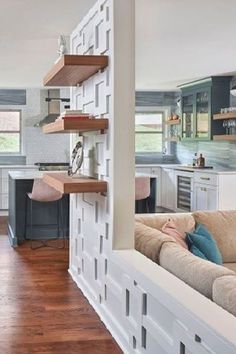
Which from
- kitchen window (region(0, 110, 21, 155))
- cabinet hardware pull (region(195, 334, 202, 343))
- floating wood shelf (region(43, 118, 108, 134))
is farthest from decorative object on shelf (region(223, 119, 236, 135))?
cabinet hardware pull (region(195, 334, 202, 343))

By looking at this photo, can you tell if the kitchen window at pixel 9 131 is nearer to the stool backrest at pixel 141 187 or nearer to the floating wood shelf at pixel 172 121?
the floating wood shelf at pixel 172 121

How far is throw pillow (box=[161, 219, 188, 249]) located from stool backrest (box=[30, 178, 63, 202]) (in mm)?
2593

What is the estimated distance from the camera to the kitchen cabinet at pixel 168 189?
9.65 metres

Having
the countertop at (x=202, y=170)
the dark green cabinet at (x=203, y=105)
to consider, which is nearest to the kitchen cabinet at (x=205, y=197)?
the countertop at (x=202, y=170)

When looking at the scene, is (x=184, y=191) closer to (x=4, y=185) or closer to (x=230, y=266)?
(x=4, y=185)

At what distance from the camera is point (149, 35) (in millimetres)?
5547

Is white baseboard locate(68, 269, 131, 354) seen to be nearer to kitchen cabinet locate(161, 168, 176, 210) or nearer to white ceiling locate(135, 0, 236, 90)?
white ceiling locate(135, 0, 236, 90)

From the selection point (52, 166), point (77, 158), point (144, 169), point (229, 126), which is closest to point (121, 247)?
point (77, 158)

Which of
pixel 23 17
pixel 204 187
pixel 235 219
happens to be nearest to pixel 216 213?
pixel 235 219

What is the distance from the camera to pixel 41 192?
6488 millimetres

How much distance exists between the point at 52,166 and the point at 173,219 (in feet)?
19.0

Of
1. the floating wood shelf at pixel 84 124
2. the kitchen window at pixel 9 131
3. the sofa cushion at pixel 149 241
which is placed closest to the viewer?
the sofa cushion at pixel 149 241

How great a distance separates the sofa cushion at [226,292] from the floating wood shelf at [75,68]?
1.92m

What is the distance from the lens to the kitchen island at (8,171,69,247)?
274 inches
